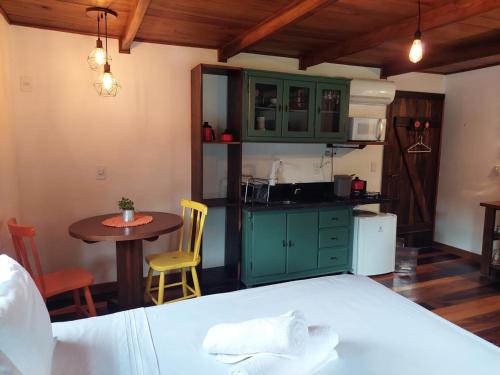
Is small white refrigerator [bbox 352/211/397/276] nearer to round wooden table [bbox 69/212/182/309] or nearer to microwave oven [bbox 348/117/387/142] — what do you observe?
microwave oven [bbox 348/117/387/142]

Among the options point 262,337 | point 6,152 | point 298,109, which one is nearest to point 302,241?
point 298,109

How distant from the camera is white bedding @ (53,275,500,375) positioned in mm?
1290

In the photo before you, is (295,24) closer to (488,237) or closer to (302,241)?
(302,241)

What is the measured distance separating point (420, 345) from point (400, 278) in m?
2.56

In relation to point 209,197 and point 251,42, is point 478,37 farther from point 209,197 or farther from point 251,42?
point 209,197

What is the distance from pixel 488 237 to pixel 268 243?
2398mm

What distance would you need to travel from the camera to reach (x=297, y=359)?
1247 mm

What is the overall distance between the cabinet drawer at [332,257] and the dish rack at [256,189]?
2.67 feet

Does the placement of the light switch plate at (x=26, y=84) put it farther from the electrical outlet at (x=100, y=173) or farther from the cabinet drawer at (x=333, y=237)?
the cabinet drawer at (x=333, y=237)

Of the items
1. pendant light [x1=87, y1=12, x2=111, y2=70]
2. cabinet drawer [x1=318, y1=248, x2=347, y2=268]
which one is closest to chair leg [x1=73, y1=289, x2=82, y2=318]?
pendant light [x1=87, y1=12, x2=111, y2=70]

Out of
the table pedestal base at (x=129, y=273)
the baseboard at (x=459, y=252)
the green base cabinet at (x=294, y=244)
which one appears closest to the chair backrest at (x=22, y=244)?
the table pedestal base at (x=129, y=273)

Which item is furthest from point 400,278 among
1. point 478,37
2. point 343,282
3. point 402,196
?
point 478,37

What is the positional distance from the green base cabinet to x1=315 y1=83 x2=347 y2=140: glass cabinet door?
31.4 inches

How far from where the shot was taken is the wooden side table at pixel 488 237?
3.75 m
